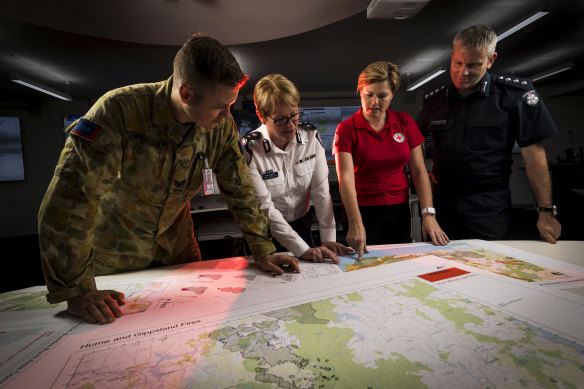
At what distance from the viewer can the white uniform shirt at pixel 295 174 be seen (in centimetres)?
138

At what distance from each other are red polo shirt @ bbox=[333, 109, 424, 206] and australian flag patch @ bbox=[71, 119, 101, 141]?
38.8 inches

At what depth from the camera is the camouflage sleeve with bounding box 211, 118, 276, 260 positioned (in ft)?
3.47

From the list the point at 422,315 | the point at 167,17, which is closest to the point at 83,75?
the point at 167,17

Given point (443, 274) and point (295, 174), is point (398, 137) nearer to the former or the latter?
point (295, 174)

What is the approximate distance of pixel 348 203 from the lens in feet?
4.33

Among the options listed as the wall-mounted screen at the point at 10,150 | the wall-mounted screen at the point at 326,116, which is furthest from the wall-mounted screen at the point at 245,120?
the wall-mounted screen at the point at 10,150

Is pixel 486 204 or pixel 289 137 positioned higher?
pixel 289 137

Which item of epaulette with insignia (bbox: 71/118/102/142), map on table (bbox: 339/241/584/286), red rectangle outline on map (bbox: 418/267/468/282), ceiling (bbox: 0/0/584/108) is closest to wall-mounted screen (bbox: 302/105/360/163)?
ceiling (bbox: 0/0/584/108)

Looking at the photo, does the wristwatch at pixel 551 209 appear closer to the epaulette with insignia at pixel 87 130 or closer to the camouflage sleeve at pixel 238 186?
the camouflage sleeve at pixel 238 186

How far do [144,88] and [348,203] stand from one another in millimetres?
864

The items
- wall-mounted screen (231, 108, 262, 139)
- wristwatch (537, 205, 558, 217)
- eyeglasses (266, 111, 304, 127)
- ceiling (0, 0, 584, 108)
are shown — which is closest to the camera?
wristwatch (537, 205, 558, 217)

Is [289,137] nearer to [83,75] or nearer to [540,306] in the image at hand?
[540,306]

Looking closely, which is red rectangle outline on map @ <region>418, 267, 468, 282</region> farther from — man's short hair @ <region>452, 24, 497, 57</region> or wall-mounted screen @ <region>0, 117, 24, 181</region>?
wall-mounted screen @ <region>0, 117, 24, 181</region>

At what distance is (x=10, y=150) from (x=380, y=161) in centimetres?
755
